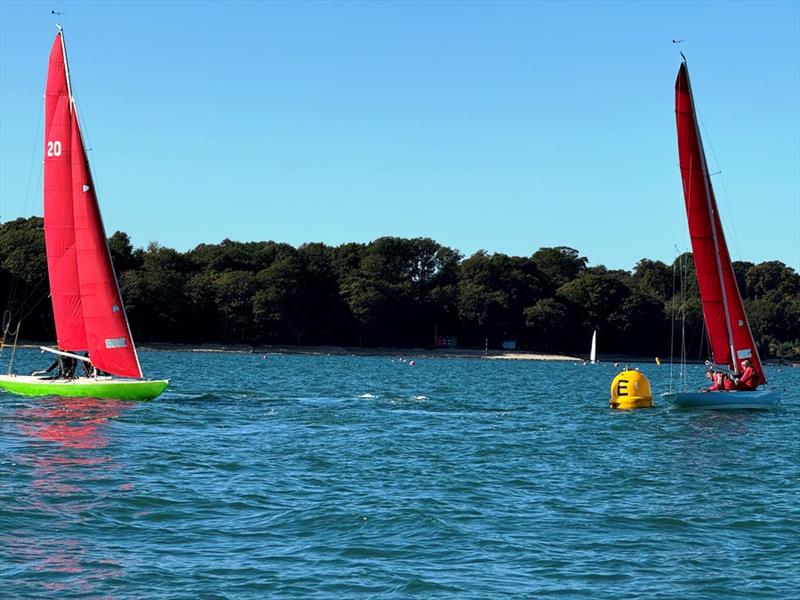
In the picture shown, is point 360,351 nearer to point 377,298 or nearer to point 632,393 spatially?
point 377,298

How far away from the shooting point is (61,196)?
132 feet

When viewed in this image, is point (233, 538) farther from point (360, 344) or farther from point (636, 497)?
point (360, 344)

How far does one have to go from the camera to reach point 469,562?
16.9 m

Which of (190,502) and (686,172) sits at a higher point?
(686,172)

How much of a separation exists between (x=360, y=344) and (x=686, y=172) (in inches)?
4749

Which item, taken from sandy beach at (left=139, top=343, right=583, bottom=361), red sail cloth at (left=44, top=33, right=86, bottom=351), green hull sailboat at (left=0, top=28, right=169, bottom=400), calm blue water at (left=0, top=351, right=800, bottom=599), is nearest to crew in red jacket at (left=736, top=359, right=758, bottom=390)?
calm blue water at (left=0, top=351, right=800, bottom=599)

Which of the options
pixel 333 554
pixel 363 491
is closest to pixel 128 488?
pixel 363 491

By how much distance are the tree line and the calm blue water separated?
109 m

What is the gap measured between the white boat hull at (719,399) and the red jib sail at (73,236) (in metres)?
18.5

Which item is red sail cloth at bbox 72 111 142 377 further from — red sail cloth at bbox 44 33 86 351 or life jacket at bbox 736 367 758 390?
life jacket at bbox 736 367 758 390

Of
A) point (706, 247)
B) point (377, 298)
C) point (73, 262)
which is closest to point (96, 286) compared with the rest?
point (73, 262)

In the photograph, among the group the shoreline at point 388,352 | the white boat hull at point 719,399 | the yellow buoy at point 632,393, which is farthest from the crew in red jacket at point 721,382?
the shoreline at point 388,352

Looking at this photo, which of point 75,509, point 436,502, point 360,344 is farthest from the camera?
point 360,344

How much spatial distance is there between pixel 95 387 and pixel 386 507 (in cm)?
1968
